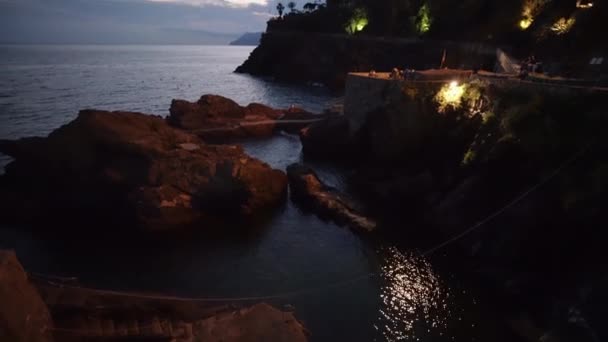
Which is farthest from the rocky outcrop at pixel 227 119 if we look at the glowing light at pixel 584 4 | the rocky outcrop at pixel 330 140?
the glowing light at pixel 584 4

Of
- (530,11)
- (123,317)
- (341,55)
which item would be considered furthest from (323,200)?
(341,55)

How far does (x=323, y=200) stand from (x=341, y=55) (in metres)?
71.3

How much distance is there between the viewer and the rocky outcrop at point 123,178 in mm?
25828

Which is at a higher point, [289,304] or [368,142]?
[368,142]

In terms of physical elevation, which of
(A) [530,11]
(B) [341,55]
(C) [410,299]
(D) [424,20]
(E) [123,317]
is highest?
(D) [424,20]

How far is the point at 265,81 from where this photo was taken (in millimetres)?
106500

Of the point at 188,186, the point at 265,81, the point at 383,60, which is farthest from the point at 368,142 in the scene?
the point at 265,81

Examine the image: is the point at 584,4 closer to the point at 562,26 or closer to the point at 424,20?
the point at 562,26

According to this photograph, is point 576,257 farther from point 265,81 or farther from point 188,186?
point 265,81

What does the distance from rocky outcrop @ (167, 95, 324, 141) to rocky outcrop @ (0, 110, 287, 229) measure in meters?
17.5

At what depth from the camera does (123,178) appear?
26359 mm

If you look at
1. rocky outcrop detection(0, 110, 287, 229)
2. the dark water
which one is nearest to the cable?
the dark water

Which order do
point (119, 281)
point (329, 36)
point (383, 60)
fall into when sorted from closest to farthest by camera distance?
1. point (119, 281)
2. point (383, 60)
3. point (329, 36)

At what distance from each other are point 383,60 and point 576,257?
7279 cm
